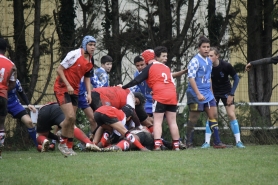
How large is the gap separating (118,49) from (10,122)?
4551mm

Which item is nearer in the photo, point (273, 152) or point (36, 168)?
point (36, 168)

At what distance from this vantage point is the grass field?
326 inches

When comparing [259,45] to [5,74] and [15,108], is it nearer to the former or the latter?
[15,108]

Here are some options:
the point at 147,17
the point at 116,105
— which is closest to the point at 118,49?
the point at 147,17

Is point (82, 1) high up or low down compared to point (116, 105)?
up

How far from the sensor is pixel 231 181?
808 cm

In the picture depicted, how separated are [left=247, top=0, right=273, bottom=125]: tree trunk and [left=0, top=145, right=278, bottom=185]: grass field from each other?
8.90 meters

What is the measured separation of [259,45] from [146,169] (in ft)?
37.9

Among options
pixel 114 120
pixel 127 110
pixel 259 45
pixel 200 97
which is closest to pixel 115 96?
pixel 127 110

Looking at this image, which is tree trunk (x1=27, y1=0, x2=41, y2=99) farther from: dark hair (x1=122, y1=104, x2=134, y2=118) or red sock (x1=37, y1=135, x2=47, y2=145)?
dark hair (x1=122, y1=104, x2=134, y2=118)

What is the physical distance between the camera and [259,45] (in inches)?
796

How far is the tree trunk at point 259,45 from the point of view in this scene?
19953mm

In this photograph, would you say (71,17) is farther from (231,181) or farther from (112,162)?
(231,181)

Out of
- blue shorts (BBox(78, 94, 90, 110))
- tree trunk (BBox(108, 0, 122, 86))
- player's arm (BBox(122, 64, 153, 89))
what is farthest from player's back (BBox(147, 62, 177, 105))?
tree trunk (BBox(108, 0, 122, 86))
